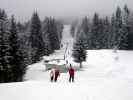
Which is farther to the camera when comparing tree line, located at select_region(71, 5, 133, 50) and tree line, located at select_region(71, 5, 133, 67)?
tree line, located at select_region(71, 5, 133, 50)

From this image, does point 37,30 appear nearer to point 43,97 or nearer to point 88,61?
point 88,61

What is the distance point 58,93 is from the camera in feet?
56.4

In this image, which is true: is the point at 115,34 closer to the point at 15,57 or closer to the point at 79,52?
the point at 79,52

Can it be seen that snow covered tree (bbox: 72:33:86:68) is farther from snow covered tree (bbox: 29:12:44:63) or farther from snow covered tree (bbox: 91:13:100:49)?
snow covered tree (bbox: 91:13:100:49)

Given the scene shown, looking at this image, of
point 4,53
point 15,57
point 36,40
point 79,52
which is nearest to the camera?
point 4,53

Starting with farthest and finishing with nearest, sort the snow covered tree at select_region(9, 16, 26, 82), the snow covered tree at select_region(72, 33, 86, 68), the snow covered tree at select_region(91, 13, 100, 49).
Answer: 1. the snow covered tree at select_region(91, 13, 100, 49)
2. the snow covered tree at select_region(72, 33, 86, 68)
3. the snow covered tree at select_region(9, 16, 26, 82)

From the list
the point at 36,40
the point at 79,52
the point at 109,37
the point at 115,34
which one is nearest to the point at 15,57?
the point at 79,52

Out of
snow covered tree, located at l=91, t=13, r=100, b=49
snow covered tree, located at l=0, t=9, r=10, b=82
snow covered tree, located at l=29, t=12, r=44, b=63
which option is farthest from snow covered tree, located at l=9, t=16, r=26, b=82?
snow covered tree, located at l=91, t=13, r=100, b=49

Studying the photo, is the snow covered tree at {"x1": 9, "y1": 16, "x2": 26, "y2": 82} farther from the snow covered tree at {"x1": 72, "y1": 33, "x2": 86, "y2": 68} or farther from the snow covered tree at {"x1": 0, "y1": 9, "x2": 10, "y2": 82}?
the snow covered tree at {"x1": 72, "y1": 33, "x2": 86, "y2": 68}

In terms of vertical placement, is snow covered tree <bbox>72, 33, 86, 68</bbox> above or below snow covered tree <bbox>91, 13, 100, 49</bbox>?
below

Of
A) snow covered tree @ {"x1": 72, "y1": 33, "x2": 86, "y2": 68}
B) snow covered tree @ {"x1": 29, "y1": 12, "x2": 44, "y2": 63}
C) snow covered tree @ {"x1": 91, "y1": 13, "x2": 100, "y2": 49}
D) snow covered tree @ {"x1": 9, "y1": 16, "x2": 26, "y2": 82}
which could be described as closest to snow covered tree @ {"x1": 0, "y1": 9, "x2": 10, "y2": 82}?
snow covered tree @ {"x1": 9, "y1": 16, "x2": 26, "y2": 82}

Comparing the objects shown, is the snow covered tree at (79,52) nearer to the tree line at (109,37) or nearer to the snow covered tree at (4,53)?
the tree line at (109,37)

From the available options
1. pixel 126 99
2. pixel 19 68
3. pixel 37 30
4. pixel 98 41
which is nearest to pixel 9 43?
pixel 19 68

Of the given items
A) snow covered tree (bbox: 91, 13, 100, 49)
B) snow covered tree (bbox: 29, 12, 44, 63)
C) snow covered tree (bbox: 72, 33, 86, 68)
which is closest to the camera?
snow covered tree (bbox: 72, 33, 86, 68)
